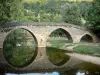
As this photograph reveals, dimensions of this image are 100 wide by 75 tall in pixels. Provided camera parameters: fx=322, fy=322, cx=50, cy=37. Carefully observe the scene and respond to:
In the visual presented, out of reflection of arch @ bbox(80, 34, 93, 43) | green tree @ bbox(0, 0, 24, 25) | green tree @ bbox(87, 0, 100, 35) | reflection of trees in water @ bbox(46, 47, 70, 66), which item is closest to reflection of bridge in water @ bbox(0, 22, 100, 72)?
reflection of arch @ bbox(80, 34, 93, 43)

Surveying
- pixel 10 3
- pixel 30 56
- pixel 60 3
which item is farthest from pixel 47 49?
pixel 60 3

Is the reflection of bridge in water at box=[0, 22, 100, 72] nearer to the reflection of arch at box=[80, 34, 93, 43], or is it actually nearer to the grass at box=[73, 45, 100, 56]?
the reflection of arch at box=[80, 34, 93, 43]

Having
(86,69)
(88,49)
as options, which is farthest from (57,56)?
(86,69)

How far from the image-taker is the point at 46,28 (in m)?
64.2

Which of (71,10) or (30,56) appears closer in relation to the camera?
(30,56)

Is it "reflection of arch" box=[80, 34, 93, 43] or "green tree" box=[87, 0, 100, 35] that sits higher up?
"green tree" box=[87, 0, 100, 35]

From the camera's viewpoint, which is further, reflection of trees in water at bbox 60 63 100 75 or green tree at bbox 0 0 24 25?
green tree at bbox 0 0 24 25

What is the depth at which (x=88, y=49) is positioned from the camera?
185ft

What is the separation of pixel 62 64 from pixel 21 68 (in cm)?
631

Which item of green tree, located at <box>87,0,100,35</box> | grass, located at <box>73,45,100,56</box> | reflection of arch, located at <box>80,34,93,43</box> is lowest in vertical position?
grass, located at <box>73,45,100,56</box>

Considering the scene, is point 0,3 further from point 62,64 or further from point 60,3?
point 60,3

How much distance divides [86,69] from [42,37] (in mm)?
24572

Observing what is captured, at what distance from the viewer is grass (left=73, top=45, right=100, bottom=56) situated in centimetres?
5380

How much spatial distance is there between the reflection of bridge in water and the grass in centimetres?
255
